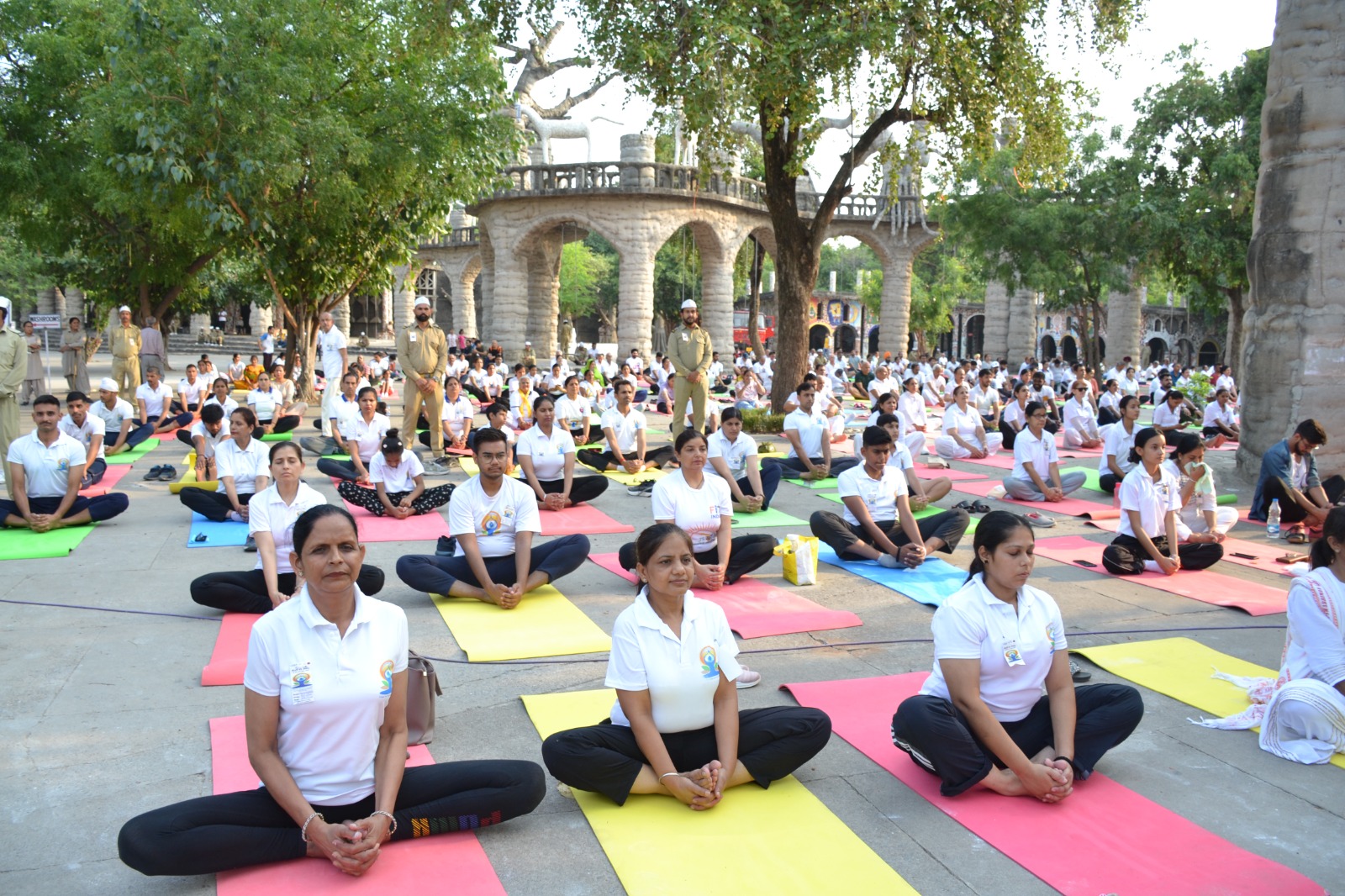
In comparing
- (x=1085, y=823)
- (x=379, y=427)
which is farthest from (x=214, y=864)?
(x=379, y=427)

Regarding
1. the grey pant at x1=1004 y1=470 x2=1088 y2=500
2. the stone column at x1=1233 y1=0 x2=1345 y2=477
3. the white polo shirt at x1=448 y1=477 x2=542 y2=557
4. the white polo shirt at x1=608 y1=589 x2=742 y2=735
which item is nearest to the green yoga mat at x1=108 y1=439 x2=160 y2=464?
the white polo shirt at x1=448 y1=477 x2=542 y2=557

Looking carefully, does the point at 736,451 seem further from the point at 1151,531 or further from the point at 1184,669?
the point at 1184,669

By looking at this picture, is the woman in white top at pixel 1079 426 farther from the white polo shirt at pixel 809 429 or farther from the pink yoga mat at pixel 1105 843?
the pink yoga mat at pixel 1105 843

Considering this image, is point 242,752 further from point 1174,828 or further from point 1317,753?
point 1317,753

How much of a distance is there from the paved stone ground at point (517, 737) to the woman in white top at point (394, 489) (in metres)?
2.00

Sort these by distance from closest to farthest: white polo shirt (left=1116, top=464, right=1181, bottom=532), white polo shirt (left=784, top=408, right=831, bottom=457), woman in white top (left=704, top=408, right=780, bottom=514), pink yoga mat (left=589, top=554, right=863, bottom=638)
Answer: pink yoga mat (left=589, top=554, right=863, bottom=638) < white polo shirt (left=1116, top=464, right=1181, bottom=532) < woman in white top (left=704, top=408, right=780, bottom=514) < white polo shirt (left=784, top=408, right=831, bottom=457)

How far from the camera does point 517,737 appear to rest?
428cm

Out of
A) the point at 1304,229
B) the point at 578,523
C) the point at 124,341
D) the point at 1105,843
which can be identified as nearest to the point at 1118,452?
the point at 1304,229

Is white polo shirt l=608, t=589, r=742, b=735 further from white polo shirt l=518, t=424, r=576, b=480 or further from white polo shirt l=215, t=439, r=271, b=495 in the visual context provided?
white polo shirt l=518, t=424, r=576, b=480

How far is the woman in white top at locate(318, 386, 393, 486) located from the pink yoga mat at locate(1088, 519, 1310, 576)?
680 cm

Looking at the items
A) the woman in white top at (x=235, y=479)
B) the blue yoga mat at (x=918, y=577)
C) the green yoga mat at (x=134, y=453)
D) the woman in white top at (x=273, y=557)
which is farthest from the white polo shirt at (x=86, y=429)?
the blue yoga mat at (x=918, y=577)

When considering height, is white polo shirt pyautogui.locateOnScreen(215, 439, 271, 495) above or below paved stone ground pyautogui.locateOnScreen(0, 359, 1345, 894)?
above

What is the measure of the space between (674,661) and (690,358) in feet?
29.8

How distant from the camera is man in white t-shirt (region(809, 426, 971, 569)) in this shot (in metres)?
7.13
